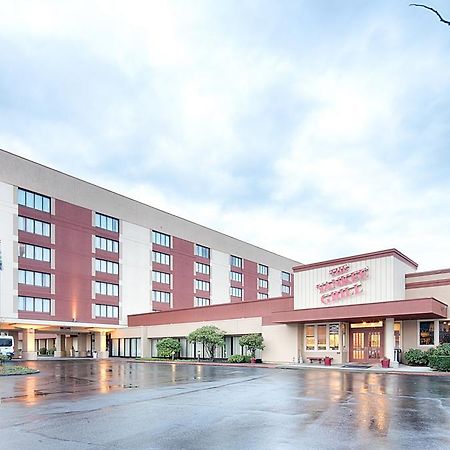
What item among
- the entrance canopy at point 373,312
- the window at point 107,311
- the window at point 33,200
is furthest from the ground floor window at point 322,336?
the window at point 33,200

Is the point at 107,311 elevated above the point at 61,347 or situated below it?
above

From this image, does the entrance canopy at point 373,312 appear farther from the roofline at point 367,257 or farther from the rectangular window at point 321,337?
the roofline at point 367,257

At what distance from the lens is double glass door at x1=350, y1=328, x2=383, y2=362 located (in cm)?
3600

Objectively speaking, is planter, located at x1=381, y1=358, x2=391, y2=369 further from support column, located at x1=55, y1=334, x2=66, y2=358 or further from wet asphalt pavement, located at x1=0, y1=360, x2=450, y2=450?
support column, located at x1=55, y1=334, x2=66, y2=358

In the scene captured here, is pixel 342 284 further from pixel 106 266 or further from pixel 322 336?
pixel 106 266

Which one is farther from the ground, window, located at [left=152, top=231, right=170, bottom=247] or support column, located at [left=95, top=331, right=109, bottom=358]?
window, located at [left=152, top=231, right=170, bottom=247]

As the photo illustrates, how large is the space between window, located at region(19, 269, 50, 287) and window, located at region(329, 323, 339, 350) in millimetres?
31022

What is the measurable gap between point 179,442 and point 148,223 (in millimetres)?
58104

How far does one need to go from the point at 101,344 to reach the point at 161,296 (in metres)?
10.4

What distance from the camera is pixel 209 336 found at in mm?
44438

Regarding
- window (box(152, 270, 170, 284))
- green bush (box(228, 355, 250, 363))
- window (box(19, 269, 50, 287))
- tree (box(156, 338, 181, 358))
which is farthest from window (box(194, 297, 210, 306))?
green bush (box(228, 355, 250, 363))

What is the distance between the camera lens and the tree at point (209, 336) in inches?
1753

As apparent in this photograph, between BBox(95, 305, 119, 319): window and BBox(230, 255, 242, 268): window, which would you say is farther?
BBox(230, 255, 242, 268): window

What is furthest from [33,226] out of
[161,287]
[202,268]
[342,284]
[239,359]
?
[342,284]
